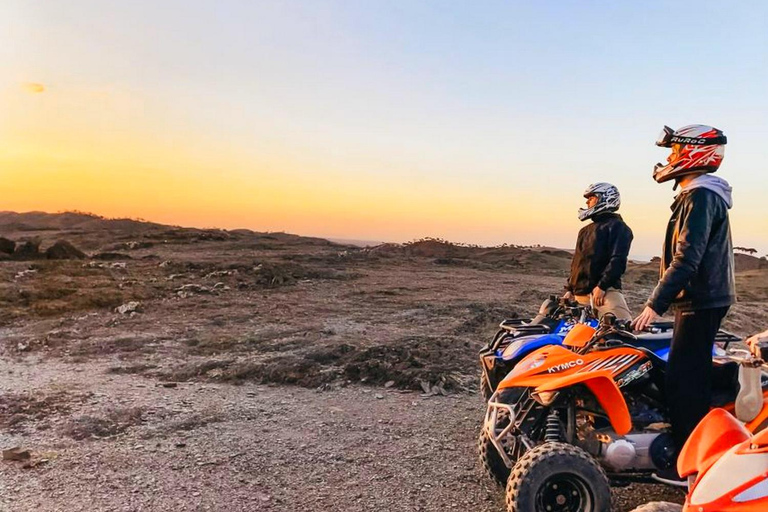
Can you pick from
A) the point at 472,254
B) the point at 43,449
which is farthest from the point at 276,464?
the point at 472,254

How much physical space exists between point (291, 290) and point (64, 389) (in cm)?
968

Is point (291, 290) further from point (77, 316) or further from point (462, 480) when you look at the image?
point (462, 480)

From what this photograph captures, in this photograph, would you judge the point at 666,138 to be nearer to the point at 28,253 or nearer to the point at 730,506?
the point at 730,506

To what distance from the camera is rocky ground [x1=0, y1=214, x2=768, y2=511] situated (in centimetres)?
491

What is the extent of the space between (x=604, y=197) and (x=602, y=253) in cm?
57

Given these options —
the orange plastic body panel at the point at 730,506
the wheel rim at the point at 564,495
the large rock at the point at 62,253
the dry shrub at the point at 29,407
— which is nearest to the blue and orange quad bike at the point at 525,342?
the wheel rim at the point at 564,495

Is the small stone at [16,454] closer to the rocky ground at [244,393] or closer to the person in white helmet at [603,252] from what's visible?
the rocky ground at [244,393]

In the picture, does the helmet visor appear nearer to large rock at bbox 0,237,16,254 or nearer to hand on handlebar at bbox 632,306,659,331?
hand on handlebar at bbox 632,306,659,331

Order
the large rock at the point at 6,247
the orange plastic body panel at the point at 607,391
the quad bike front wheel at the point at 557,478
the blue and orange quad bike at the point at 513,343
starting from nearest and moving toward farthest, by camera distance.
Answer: the quad bike front wheel at the point at 557,478
the orange plastic body panel at the point at 607,391
the blue and orange quad bike at the point at 513,343
the large rock at the point at 6,247

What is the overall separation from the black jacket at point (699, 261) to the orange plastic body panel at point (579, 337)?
45cm

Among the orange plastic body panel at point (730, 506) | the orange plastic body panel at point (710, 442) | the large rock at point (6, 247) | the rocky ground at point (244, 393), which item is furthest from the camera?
the large rock at point (6, 247)

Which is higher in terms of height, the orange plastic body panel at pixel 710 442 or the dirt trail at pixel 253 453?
the orange plastic body panel at pixel 710 442

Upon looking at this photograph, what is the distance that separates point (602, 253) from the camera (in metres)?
6.54

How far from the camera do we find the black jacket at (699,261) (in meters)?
3.91
